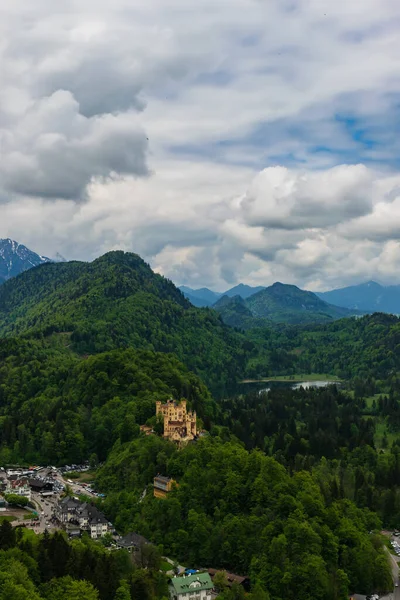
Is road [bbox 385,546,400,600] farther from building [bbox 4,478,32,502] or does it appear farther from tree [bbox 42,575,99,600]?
building [bbox 4,478,32,502]

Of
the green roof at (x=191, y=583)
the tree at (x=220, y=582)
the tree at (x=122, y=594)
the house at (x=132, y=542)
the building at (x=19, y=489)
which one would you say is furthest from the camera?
the building at (x=19, y=489)

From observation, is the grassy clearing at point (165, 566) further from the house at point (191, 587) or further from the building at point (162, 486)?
the building at point (162, 486)

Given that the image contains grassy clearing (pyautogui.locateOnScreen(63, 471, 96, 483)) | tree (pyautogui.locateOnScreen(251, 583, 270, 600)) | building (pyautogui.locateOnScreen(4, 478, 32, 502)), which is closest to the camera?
tree (pyautogui.locateOnScreen(251, 583, 270, 600))

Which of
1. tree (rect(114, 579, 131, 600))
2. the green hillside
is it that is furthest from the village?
tree (rect(114, 579, 131, 600))

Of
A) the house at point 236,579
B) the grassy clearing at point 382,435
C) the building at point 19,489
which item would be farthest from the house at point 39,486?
the grassy clearing at point 382,435

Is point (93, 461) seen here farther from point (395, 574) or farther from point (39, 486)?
point (395, 574)

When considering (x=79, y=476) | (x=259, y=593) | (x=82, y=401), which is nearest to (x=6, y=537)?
(x=259, y=593)

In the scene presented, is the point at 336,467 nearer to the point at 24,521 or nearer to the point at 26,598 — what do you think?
the point at 24,521
